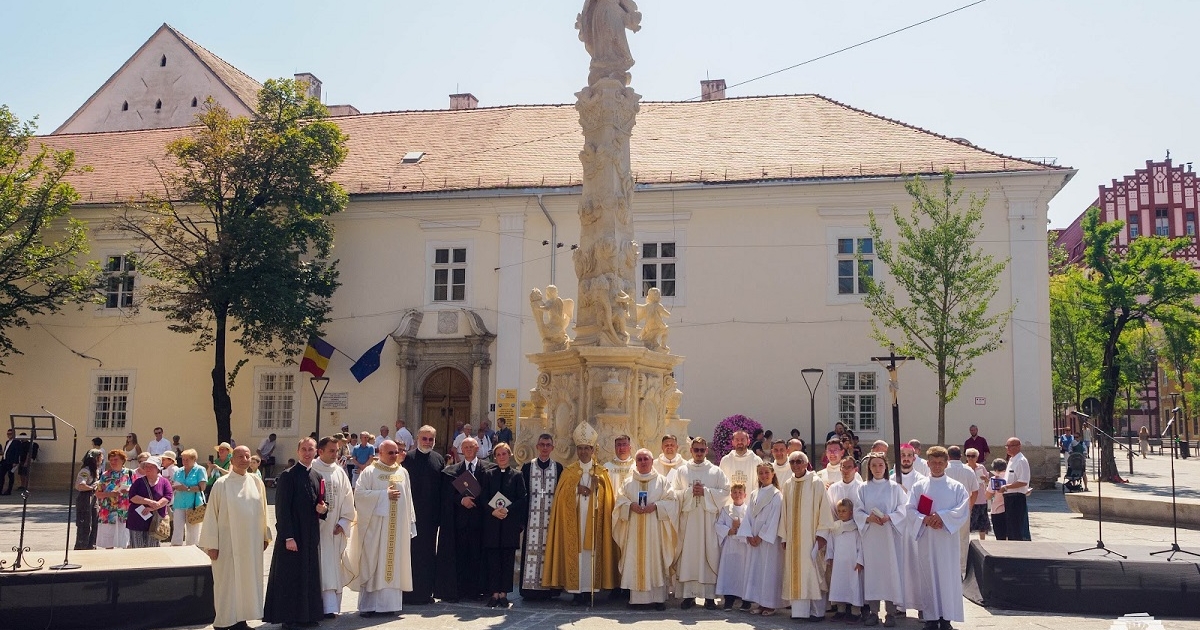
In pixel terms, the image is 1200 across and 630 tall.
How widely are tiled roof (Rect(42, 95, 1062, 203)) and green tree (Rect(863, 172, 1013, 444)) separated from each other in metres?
2.11

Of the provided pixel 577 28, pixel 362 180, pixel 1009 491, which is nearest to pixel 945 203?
pixel 1009 491

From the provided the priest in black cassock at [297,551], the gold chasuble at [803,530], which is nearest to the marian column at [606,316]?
the gold chasuble at [803,530]

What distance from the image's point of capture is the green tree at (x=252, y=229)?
2342 cm


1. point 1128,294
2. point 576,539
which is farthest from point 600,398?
point 1128,294

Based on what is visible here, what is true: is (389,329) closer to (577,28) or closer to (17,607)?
(577,28)

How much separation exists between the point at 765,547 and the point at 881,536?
1017 mm

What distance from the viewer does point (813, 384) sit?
2352 centimetres

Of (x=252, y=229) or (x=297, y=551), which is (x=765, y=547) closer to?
(x=297, y=551)

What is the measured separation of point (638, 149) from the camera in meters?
26.1

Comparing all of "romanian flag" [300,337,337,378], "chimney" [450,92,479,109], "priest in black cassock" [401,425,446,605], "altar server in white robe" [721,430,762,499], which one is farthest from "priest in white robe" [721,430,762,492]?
"chimney" [450,92,479,109]

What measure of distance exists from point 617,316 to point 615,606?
9.77 feet

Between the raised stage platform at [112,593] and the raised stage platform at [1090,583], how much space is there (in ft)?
22.0

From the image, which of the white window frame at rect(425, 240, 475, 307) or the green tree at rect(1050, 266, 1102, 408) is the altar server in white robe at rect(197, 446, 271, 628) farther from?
the green tree at rect(1050, 266, 1102, 408)

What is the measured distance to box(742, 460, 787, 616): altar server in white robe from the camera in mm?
9625
